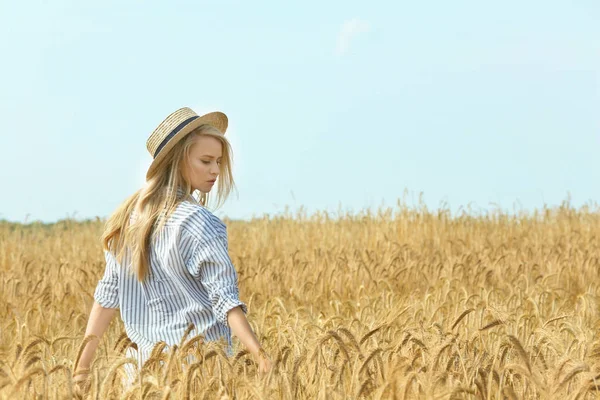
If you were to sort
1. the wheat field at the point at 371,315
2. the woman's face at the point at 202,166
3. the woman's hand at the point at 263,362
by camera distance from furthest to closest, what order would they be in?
1. the woman's face at the point at 202,166
2. the woman's hand at the point at 263,362
3. the wheat field at the point at 371,315

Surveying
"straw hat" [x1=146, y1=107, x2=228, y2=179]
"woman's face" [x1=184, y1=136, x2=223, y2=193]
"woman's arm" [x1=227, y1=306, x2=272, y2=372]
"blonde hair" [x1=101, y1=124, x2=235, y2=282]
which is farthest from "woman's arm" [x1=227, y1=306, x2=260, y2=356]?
"straw hat" [x1=146, y1=107, x2=228, y2=179]

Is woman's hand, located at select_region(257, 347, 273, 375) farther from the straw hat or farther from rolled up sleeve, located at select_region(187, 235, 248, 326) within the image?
the straw hat

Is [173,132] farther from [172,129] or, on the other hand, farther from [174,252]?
[174,252]

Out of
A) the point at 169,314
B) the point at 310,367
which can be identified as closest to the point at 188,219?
the point at 169,314

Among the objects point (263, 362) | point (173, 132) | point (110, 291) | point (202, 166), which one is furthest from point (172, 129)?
point (263, 362)

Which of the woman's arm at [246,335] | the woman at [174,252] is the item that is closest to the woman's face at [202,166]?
the woman at [174,252]

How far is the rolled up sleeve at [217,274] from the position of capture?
8.77 feet

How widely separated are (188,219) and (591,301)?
9.46ft

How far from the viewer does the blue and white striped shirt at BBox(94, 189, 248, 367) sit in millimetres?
2725

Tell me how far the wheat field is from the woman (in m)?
0.14

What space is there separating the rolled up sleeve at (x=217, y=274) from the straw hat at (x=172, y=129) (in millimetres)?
521

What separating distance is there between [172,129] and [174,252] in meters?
0.60

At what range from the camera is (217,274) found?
2717mm

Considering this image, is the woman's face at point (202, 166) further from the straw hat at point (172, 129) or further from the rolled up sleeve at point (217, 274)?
the rolled up sleeve at point (217, 274)
